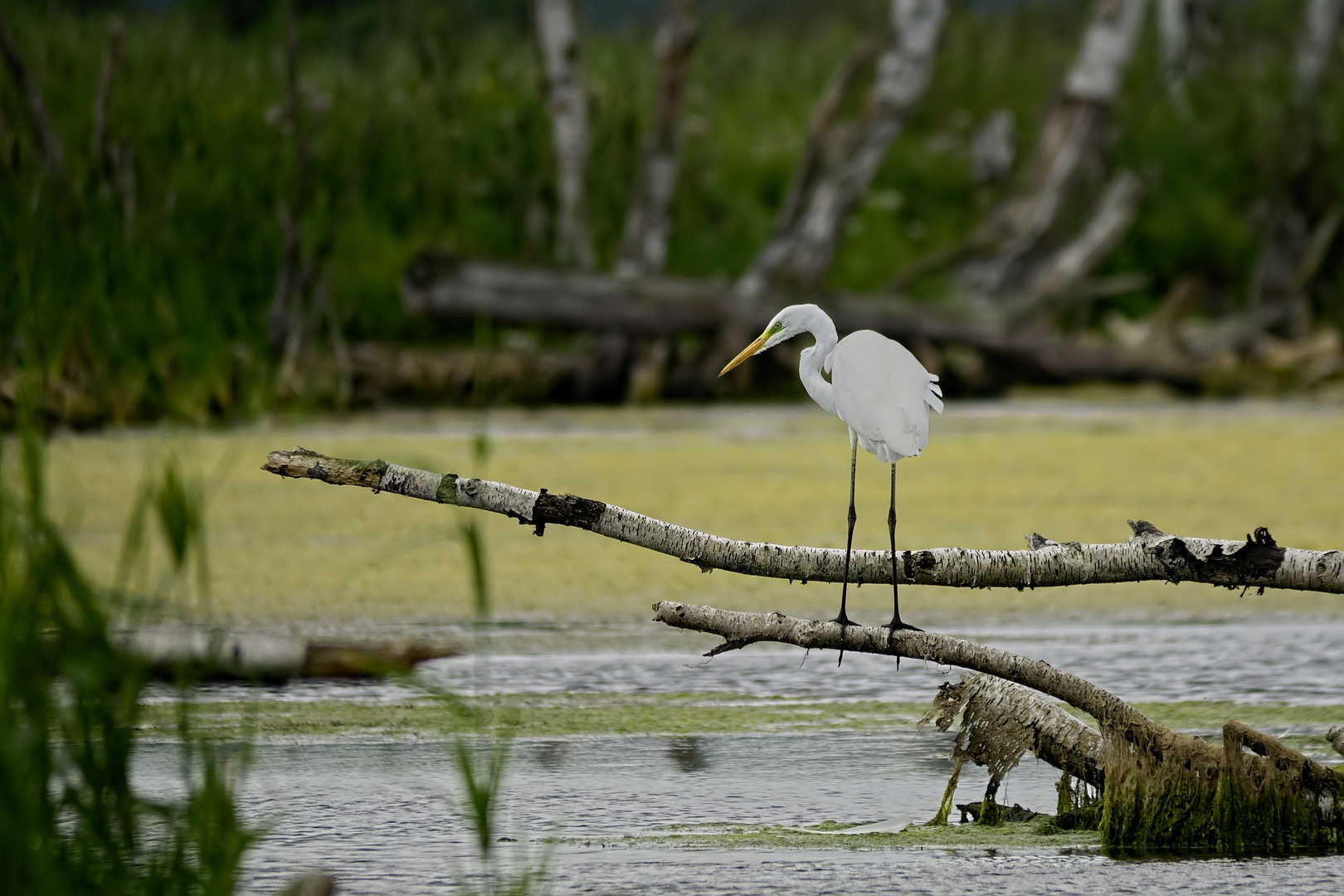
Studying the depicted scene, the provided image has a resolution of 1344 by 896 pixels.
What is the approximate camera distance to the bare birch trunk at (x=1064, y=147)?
875 cm

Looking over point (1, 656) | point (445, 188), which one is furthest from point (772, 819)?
point (445, 188)

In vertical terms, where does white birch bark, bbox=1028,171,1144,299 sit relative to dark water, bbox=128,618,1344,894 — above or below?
above

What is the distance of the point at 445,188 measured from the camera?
28.9 ft

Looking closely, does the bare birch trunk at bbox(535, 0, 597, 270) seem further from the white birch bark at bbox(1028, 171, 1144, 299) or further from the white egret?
the white egret

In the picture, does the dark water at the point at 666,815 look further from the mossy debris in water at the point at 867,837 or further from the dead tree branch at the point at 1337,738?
the dead tree branch at the point at 1337,738

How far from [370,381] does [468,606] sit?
155 inches

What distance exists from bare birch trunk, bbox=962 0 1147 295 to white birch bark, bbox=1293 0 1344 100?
2.46 meters

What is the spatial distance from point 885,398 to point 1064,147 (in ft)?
23.0

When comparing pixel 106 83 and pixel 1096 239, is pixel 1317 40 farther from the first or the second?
pixel 106 83

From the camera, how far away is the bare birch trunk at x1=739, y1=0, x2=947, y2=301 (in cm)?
804

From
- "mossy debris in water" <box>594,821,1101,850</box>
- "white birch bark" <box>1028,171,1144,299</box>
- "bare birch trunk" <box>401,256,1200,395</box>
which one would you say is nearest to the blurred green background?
"bare birch trunk" <box>401,256,1200,395</box>

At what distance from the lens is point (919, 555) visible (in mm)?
2309

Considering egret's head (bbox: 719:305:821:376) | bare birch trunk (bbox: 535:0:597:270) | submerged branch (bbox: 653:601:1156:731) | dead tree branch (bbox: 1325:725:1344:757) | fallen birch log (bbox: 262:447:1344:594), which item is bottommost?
dead tree branch (bbox: 1325:725:1344:757)

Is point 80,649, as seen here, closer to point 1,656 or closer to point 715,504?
point 1,656
